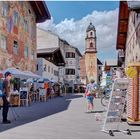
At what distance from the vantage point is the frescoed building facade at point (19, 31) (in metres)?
29.6

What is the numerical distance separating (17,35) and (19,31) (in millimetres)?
803

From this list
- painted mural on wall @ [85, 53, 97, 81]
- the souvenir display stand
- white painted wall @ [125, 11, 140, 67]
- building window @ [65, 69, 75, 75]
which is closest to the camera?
the souvenir display stand

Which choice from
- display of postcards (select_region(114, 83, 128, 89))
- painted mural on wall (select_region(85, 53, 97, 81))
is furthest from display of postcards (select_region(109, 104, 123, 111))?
painted mural on wall (select_region(85, 53, 97, 81))

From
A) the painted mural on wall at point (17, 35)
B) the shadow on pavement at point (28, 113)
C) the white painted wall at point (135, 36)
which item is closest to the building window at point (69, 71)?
the painted mural on wall at point (17, 35)

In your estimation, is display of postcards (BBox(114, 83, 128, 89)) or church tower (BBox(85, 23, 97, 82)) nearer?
display of postcards (BBox(114, 83, 128, 89))

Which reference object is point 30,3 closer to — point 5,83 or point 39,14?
point 39,14

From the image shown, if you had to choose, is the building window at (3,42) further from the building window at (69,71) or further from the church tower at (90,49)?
the church tower at (90,49)

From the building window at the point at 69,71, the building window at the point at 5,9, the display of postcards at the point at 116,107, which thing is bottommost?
the display of postcards at the point at 116,107

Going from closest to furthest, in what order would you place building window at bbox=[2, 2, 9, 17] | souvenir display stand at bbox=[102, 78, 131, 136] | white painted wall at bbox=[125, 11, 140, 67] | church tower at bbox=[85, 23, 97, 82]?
souvenir display stand at bbox=[102, 78, 131, 136] < white painted wall at bbox=[125, 11, 140, 67] < building window at bbox=[2, 2, 9, 17] < church tower at bbox=[85, 23, 97, 82]

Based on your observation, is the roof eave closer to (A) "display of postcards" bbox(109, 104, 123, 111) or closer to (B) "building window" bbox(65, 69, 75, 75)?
(A) "display of postcards" bbox(109, 104, 123, 111)

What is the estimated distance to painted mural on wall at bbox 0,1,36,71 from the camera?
96.9ft

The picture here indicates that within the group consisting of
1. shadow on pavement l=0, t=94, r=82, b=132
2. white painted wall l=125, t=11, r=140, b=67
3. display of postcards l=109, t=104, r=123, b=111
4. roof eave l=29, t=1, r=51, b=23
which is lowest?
shadow on pavement l=0, t=94, r=82, b=132

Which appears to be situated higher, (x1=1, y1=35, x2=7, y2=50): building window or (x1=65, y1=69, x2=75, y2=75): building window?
(x1=65, y1=69, x2=75, y2=75): building window

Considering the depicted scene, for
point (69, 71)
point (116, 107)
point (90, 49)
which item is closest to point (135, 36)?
point (116, 107)
